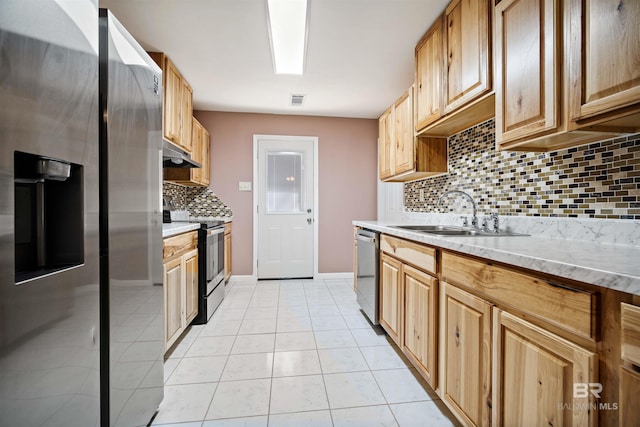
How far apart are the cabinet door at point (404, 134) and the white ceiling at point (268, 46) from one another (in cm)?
40

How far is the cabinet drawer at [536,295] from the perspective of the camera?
73 cm

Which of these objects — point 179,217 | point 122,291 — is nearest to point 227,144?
point 179,217

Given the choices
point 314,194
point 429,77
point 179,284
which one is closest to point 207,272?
point 179,284

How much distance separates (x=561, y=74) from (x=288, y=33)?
1.94 meters

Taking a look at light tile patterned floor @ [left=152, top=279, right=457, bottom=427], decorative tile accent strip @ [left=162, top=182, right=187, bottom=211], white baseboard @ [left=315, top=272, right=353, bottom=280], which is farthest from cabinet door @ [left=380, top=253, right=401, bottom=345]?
decorative tile accent strip @ [left=162, top=182, right=187, bottom=211]

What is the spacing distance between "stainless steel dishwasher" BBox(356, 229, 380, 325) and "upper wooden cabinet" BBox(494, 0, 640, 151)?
4.08 ft

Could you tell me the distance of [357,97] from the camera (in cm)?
355

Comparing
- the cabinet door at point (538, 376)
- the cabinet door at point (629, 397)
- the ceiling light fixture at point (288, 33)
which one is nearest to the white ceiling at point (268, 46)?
the ceiling light fixture at point (288, 33)

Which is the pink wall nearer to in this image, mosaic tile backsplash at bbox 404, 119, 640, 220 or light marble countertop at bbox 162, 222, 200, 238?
light marble countertop at bbox 162, 222, 200, 238

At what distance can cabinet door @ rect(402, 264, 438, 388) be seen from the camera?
1.50 metres

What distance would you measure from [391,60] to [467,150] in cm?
112

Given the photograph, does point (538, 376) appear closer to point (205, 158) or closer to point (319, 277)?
point (319, 277)

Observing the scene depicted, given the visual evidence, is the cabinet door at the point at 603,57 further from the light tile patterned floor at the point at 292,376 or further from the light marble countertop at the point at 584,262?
the light tile patterned floor at the point at 292,376

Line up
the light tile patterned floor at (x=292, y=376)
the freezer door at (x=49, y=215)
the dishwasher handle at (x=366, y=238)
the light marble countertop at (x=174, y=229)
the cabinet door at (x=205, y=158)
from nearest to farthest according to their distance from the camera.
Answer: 1. the freezer door at (x=49, y=215)
2. the light tile patterned floor at (x=292, y=376)
3. the light marble countertop at (x=174, y=229)
4. the dishwasher handle at (x=366, y=238)
5. the cabinet door at (x=205, y=158)
